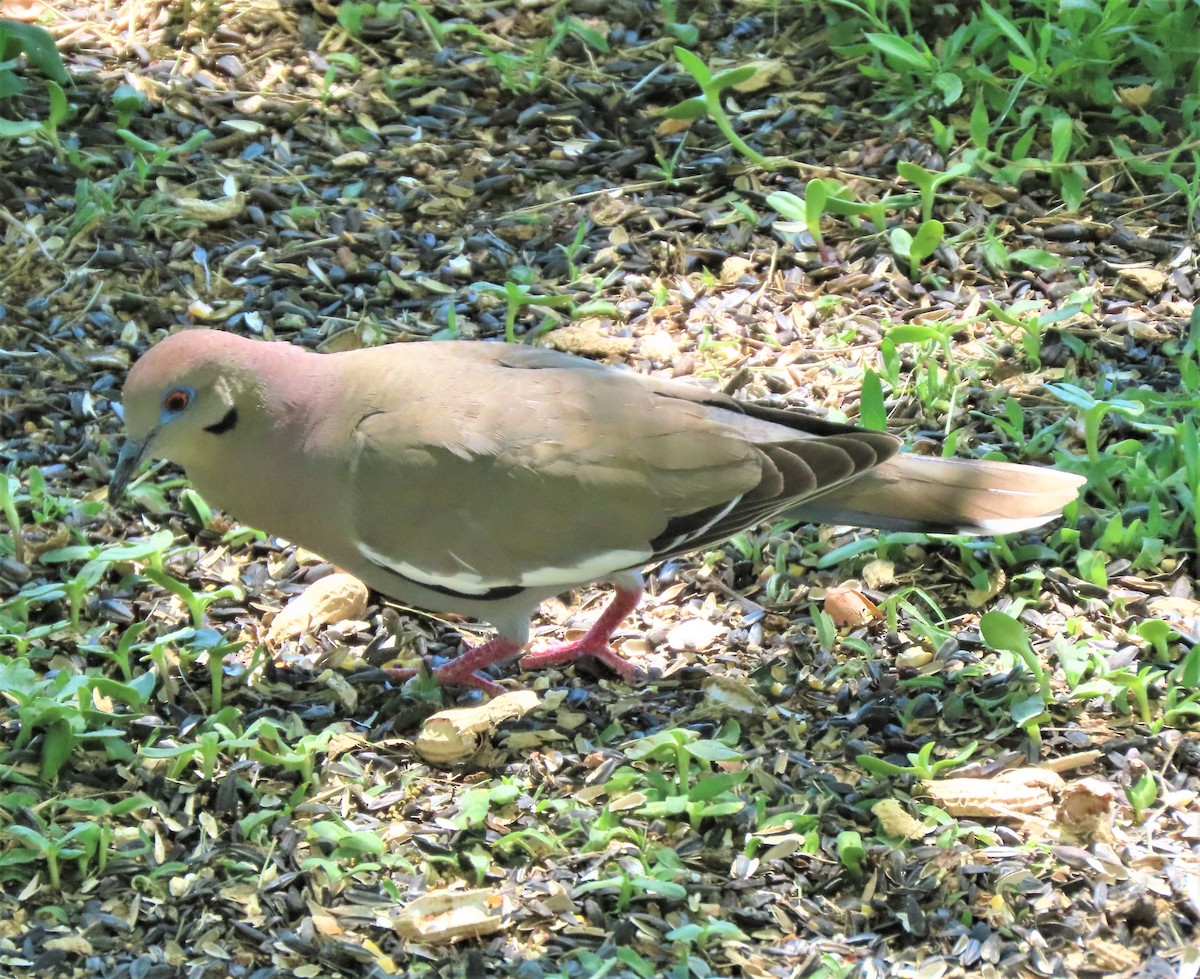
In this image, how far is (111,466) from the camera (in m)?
4.18

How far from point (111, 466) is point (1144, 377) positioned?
319 centimetres

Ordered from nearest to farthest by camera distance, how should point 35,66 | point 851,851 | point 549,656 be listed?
point 851,851
point 549,656
point 35,66

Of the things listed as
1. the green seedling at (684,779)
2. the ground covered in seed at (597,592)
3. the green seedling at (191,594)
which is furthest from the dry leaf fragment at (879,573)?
the green seedling at (191,594)

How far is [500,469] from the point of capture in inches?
135

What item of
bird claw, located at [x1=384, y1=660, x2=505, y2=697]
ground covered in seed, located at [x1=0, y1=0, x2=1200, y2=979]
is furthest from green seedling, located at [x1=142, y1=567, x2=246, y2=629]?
bird claw, located at [x1=384, y1=660, x2=505, y2=697]

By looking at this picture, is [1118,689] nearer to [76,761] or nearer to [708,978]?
[708,978]

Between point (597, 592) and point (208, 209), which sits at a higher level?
point (208, 209)

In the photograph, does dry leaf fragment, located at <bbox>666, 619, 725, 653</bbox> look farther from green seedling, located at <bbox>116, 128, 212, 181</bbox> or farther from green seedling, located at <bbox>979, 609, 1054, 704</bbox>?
green seedling, located at <bbox>116, 128, 212, 181</bbox>

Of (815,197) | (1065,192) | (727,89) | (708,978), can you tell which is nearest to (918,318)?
(815,197)

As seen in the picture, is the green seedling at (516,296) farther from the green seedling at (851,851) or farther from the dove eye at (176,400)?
the green seedling at (851,851)

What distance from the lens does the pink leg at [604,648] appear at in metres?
3.73

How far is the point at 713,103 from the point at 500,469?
2.10 m

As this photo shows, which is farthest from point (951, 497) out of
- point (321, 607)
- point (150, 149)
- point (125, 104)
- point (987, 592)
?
point (125, 104)

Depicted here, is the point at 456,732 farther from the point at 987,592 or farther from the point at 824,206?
the point at 824,206
